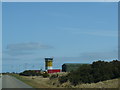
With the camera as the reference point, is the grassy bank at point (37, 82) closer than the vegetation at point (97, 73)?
Yes

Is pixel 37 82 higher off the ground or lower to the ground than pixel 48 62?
lower

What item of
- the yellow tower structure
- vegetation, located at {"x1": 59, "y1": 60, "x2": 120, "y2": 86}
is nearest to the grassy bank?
vegetation, located at {"x1": 59, "y1": 60, "x2": 120, "y2": 86}

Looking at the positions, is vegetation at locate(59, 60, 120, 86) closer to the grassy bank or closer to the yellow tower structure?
the grassy bank

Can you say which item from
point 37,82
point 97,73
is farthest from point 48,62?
point 97,73

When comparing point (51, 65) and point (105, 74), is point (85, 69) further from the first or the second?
point (51, 65)

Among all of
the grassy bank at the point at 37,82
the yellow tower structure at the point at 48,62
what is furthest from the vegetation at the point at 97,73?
the yellow tower structure at the point at 48,62

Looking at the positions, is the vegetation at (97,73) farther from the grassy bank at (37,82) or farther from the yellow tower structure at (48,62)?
the yellow tower structure at (48,62)

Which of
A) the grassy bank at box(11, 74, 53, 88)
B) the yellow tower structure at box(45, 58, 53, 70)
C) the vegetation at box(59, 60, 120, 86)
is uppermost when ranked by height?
the yellow tower structure at box(45, 58, 53, 70)

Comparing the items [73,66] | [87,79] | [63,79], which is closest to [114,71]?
[87,79]

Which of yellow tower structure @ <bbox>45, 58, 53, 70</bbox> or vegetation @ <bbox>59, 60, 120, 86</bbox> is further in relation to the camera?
yellow tower structure @ <bbox>45, 58, 53, 70</bbox>

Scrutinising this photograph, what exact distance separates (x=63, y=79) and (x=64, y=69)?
188 ft

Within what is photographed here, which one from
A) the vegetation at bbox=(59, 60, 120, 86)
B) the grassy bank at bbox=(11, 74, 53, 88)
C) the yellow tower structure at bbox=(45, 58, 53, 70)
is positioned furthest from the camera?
the yellow tower structure at bbox=(45, 58, 53, 70)

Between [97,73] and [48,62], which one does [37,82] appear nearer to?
[97,73]

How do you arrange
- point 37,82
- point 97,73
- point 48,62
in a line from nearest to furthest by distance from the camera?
point 97,73, point 37,82, point 48,62
